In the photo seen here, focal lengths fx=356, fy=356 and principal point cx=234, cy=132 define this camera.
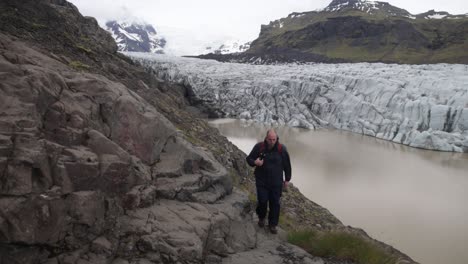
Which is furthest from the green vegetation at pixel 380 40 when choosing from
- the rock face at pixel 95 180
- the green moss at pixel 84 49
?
the rock face at pixel 95 180

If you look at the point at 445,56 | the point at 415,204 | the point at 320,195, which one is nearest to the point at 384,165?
the point at 415,204

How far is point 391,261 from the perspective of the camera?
17.2 feet

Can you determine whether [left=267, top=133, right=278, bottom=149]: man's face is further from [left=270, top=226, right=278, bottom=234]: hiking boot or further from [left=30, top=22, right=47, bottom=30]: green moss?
[left=30, top=22, right=47, bottom=30]: green moss

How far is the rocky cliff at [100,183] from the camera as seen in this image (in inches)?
135

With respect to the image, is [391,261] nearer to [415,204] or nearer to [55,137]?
[55,137]

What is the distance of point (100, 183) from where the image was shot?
4059 millimetres

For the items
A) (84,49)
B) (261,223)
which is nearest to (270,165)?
(261,223)

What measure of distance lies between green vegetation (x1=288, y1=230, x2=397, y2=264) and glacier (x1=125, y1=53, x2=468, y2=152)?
22428mm

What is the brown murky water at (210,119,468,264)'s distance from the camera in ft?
32.9

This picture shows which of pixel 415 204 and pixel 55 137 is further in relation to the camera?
pixel 415 204

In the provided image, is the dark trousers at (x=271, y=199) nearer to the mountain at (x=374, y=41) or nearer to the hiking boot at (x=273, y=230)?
the hiking boot at (x=273, y=230)

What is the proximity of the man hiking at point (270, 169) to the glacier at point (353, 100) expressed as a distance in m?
22.8

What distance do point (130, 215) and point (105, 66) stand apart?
17.6ft

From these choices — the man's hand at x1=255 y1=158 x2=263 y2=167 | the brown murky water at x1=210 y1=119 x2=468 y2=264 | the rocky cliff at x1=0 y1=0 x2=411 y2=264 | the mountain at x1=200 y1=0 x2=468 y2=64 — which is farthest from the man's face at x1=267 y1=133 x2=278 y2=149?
the mountain at x1=200 y1=0 x2=468 y2=64
